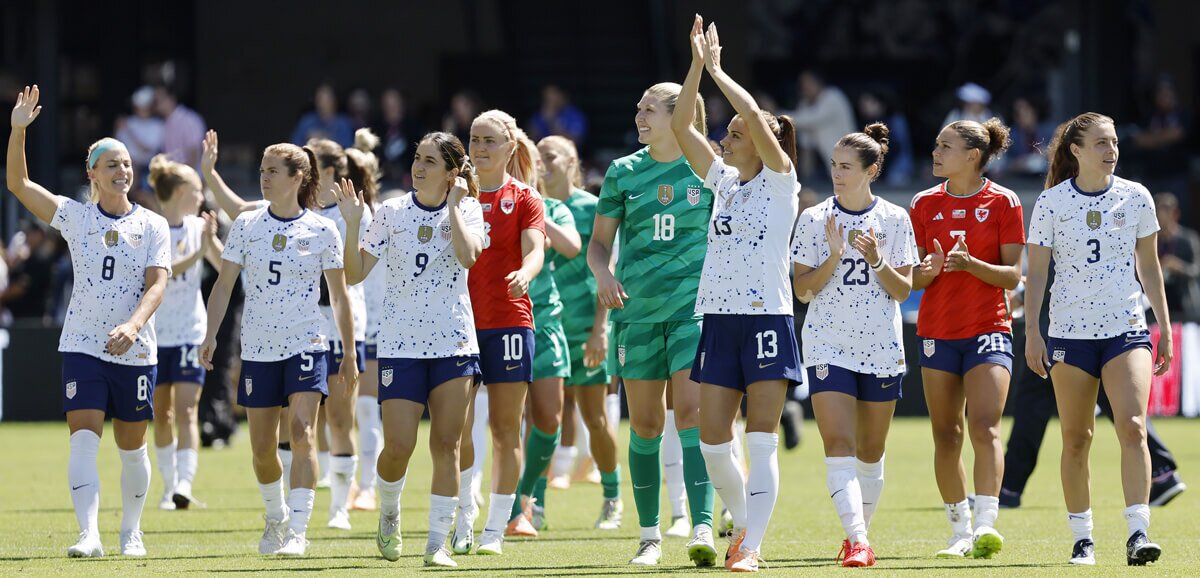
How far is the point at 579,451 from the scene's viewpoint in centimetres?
1462

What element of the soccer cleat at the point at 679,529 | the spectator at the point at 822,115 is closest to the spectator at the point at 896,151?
the spectator at the point at 822,115

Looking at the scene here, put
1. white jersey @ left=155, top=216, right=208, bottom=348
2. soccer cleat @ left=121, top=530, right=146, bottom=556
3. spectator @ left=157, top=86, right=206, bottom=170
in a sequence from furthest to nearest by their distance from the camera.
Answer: spectator @ left=157, top=86, right=206, bottom=170
white jersey @ left=155, top=216, right=208, bottom=348
soccer cleat @ left=121, top=530, right=146, bottom=556

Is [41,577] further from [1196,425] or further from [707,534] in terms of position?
[1196,425]

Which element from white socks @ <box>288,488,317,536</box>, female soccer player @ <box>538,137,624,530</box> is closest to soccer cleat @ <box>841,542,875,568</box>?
female soccer player @ <box>538,137,624,530</box>

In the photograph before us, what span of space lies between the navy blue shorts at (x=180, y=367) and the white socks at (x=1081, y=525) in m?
5.70

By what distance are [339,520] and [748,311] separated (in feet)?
11.5

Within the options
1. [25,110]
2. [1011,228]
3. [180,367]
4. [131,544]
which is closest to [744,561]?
[1011,228]

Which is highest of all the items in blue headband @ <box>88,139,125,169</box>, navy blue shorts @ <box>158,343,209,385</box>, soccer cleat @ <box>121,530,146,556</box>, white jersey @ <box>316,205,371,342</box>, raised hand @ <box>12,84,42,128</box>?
raised hand @ <box>12,84,42,128</box>

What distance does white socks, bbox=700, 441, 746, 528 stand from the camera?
8.28 metres

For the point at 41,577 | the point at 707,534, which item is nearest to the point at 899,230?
the point at 707,534

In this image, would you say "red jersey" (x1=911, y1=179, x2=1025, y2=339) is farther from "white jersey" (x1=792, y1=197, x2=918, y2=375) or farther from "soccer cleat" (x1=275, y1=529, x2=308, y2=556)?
"soccer cleat" (x1=275, y1=529, x2=308, y2=556)

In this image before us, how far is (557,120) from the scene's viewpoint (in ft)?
→ 74.1

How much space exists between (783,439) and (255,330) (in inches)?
363

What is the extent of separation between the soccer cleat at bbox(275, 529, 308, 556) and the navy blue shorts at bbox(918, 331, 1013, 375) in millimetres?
3165
